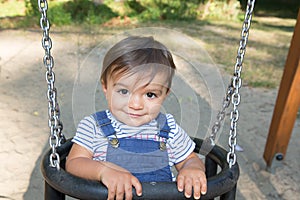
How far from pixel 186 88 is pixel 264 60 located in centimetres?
357

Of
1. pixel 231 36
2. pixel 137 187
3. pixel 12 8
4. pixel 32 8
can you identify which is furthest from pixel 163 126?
pixel 12 8

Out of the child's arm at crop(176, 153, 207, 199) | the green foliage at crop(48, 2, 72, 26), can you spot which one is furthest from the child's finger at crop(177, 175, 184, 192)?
the green foliage at crop(48, 2, 72, 26)

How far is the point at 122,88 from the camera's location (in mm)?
1184

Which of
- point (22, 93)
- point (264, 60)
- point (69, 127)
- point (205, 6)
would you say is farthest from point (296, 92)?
point (205, 6)

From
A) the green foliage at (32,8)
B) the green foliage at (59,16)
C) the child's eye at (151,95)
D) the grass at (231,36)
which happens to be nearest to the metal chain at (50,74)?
the child's eye at (151,95)

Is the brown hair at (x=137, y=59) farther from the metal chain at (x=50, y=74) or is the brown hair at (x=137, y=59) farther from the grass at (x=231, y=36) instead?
the grass at (x=231, y=36)

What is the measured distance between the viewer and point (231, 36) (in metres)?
6.29

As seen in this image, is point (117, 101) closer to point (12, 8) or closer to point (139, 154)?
point (139, 154)

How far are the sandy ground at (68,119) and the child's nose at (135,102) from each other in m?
0.14

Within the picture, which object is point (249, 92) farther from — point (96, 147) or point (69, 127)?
point (96, 147)

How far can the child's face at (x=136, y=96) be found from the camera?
1173mm

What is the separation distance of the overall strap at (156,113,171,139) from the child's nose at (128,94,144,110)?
0.16m

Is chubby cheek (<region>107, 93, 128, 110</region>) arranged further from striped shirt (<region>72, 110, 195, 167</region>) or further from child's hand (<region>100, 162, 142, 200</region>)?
child's hand (<region>100, 162, 142, 200</region>)

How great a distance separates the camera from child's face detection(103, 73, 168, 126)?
117 cm
